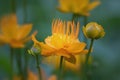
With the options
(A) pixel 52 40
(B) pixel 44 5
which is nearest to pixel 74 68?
(A) pixel 52 40

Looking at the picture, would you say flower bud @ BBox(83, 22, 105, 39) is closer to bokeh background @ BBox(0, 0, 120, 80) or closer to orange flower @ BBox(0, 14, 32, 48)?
orange flower @ BBox(0, 14, 32, 48)

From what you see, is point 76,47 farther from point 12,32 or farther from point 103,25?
point 103,25

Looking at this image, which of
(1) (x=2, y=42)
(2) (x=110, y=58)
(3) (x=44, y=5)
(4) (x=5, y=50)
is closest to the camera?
(1) (x=2, y=42)

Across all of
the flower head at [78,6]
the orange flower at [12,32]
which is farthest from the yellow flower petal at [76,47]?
the flower head at [78,6]

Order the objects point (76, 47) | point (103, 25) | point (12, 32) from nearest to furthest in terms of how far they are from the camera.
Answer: point (76, 47), point (12, 32), point (103, 25)

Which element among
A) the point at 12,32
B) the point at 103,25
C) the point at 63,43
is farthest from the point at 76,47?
→ the point at 103,25

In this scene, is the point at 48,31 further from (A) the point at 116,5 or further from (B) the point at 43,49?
(B) the point at 43,49
